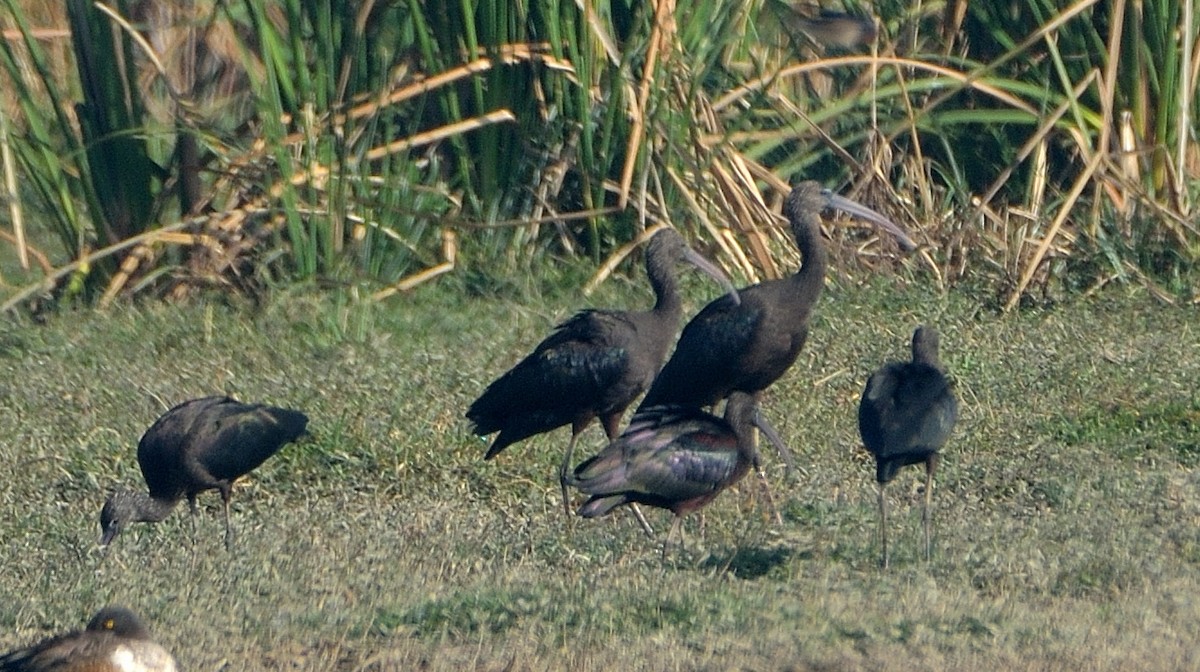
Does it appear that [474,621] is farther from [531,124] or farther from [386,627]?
[531,124]

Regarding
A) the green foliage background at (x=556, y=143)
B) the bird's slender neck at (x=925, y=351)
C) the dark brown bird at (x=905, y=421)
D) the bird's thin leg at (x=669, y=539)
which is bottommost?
the green foliage background at (x=556, y=143)

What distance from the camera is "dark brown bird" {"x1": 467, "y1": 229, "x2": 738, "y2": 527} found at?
6.86 m

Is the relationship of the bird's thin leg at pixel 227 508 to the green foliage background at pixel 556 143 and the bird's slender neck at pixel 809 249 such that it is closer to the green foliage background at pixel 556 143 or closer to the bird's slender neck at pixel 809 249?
the bird's slender neck at pixel 809 249

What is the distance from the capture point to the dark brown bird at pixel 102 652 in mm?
4273

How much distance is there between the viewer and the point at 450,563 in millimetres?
5820

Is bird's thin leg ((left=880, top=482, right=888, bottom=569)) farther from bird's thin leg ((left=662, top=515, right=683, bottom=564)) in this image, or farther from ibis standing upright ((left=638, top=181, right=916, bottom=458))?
ibis standing upright ((left=638, top=181, right=916, bottom=458))

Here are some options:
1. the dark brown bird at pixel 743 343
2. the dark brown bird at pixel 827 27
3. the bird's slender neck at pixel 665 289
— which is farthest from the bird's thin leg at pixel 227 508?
the dark brown bird at pixel 827 27

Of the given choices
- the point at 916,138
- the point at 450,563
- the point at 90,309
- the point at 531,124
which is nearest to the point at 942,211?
the point at 916,138

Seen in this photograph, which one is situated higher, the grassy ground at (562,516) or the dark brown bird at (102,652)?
the dark brown bird at (102,652)

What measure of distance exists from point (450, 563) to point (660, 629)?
115cm

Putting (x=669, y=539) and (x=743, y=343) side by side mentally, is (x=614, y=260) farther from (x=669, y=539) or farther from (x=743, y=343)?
(x=669, y=539)

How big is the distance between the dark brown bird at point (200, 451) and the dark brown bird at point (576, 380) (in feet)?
2.49

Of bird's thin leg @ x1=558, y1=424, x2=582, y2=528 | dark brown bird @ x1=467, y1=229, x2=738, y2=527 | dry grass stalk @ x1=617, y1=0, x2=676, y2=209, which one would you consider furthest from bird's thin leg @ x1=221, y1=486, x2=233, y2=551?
dry grass stalk @ x1=617, y1=0, x2=676, y2=209

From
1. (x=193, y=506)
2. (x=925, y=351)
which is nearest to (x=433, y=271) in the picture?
(x=193, y=506)
